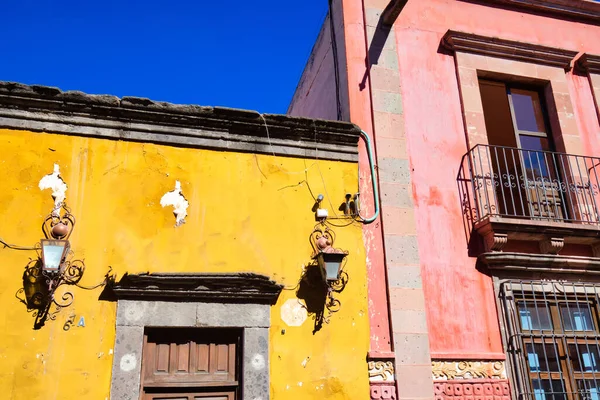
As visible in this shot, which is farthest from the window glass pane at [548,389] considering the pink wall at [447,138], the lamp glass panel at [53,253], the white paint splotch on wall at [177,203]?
the lamp glass panel at [53,253]

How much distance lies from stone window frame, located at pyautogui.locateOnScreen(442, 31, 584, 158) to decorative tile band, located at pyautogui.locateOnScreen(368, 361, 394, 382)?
2.98m

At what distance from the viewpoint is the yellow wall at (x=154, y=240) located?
15.7 ft

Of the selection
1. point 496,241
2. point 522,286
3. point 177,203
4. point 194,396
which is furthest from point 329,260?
point 522,286

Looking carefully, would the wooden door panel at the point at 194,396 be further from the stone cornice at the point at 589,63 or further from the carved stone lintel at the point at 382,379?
the stone cornice at the point at 589,63

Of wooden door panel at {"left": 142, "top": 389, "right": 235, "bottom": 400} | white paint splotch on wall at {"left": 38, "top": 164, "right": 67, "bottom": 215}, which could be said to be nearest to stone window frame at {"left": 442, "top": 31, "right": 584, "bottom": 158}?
wooden door panel at {"left": 142, "top": 389, "right": 235, "bottom": 400}

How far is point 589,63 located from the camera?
304 inches

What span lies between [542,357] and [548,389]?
1.03 feet

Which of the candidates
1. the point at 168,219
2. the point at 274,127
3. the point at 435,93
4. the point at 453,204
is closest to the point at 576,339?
the point at 453,204

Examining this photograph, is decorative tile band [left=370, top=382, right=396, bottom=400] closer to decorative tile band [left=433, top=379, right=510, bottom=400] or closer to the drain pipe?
decorative tile band [left=433, top=379, right=510, bottom=400]

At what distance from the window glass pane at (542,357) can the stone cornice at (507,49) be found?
3617mm

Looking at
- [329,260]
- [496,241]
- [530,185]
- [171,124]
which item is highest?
[171,124]

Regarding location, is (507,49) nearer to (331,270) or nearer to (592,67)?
(592,67)

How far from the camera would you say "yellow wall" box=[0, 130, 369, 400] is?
480 centimetres

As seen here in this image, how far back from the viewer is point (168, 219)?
18.0 ft
